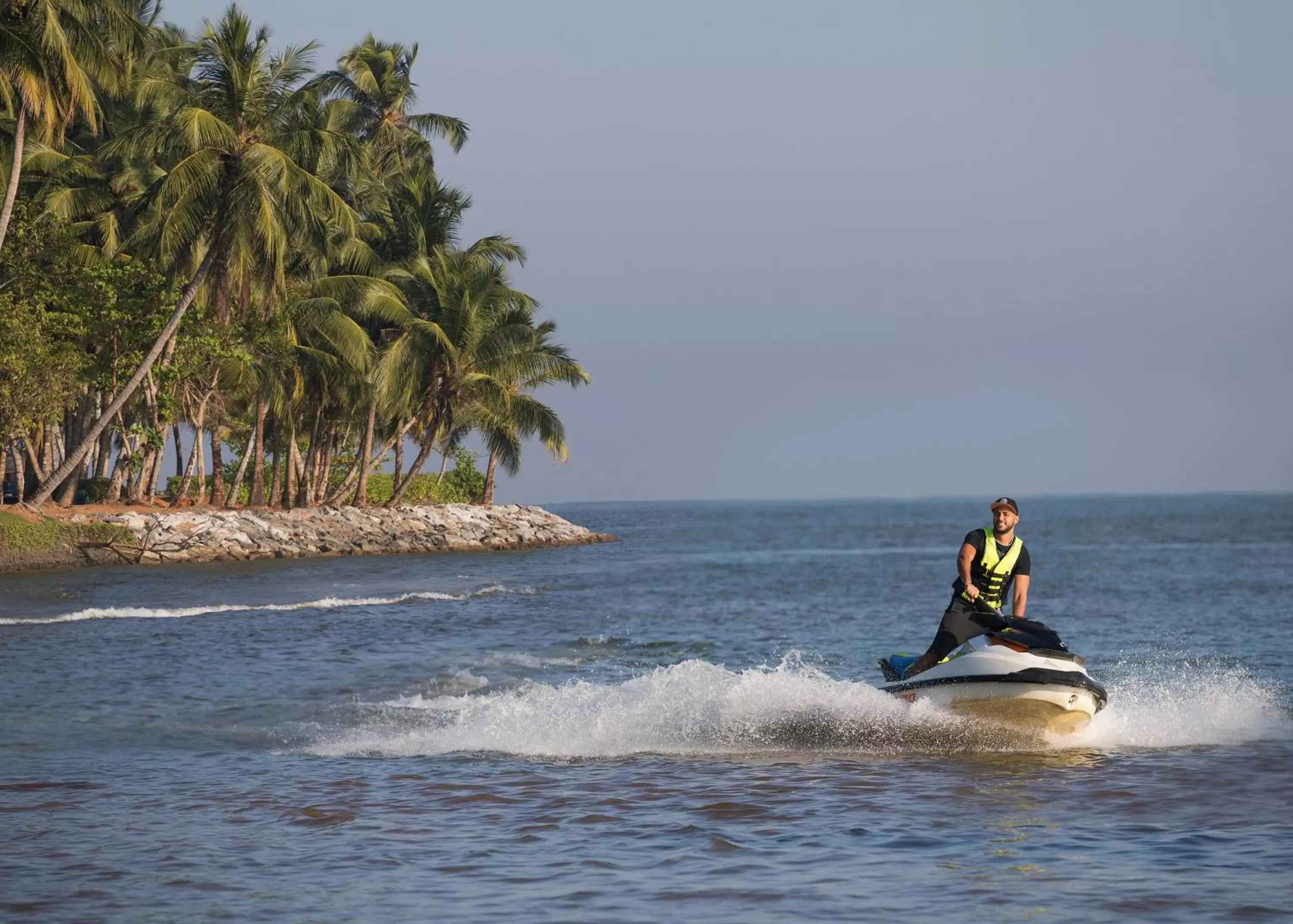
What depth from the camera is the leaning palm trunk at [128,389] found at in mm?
33312

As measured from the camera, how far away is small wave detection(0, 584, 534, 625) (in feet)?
73.7

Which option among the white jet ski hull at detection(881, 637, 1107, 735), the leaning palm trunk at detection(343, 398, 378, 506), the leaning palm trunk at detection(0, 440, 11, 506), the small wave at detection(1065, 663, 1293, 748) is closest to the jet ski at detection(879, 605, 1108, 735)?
the white jet ski hull at detection(881, 637, 1107, 735)

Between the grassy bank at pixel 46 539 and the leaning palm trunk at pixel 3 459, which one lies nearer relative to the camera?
the grassy bank at pixel 46 539

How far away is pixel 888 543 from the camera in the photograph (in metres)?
70.4

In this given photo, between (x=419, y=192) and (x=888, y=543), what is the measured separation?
104 ft

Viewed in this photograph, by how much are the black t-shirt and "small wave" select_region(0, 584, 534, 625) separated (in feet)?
52.1

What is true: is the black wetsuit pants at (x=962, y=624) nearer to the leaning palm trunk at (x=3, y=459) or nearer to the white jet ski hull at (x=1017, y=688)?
the white jet ski hull at (x=1017, y=688)

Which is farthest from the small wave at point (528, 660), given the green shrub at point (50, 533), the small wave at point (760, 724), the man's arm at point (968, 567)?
the green shrub at point (50, 533)

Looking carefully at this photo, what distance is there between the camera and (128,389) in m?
33.0

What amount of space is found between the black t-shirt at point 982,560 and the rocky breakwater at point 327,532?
28.9 metres

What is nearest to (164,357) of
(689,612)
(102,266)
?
(102,266)

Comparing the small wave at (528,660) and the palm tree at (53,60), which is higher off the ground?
the palm tree at (53,60)

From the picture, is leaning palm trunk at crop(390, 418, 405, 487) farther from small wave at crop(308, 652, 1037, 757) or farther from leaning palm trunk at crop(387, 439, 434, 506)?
small wave at crop(308, 652, 1037, 757)

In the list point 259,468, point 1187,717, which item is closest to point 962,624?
point 1187,717
